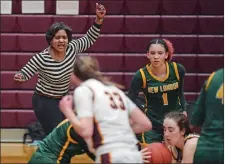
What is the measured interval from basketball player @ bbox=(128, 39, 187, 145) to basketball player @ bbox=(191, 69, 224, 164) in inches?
70.0

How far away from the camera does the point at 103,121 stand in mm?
4191

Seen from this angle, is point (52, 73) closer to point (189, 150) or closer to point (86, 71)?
point (189, 150)

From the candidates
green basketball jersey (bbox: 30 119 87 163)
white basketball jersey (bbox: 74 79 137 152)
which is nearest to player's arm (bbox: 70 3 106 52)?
green basketball jersey (bbox: 30 119 87 163)

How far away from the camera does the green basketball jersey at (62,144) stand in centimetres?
512

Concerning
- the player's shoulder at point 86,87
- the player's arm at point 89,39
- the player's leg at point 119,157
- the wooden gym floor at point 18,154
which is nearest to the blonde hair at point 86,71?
the player's shoulder at point 86,87

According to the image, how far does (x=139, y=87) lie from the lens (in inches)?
243

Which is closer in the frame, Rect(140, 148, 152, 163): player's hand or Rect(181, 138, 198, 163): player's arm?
Rect(181, 138, 198, 163): player's arm

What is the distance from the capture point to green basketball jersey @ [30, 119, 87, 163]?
5117 mm

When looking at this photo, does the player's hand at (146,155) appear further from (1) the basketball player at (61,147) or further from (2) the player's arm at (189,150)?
(2) the player's arm at (189,150)

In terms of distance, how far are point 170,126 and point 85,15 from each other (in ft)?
14.6

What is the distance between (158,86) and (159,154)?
1059mm

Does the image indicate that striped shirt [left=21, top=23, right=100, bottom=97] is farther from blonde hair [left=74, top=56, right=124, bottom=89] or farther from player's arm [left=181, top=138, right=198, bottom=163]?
blonde hair [left=74, top=56, right=124, bottom=89]

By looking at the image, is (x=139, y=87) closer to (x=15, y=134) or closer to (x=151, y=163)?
(x=151, y=163)

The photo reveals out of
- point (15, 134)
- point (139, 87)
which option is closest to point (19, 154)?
point (15, 134)
